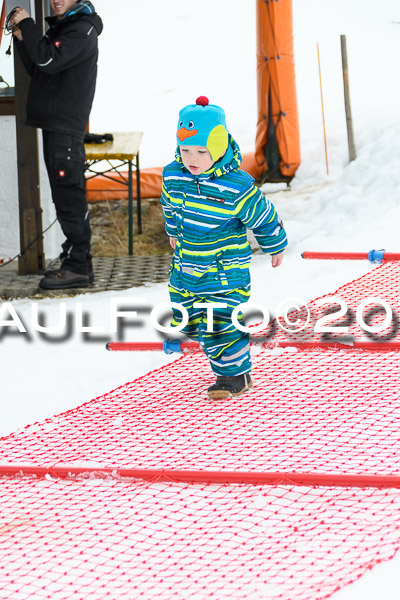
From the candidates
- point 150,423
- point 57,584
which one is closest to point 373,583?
point 57,584

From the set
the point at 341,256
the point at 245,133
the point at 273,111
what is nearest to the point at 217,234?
the point at 341,256

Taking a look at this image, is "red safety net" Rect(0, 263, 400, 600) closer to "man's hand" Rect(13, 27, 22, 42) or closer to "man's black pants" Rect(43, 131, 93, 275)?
"man's black pants" Rect(43, 131, 93, 275)

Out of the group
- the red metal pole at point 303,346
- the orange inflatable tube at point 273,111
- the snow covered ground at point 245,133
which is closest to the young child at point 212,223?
the red metal pole at point 303,346

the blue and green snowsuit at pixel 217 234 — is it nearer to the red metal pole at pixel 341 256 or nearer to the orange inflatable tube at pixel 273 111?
the red metal pole at pixel 341 256

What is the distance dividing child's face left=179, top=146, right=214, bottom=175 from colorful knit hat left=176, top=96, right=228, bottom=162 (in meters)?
0.02

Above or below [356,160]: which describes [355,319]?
below

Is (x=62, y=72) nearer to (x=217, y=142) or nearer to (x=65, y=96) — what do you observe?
(x=65, y=96)

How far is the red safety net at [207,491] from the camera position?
267 cm

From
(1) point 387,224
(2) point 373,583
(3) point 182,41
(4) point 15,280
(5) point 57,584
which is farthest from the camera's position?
(3) point 182,41

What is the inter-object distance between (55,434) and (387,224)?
4252 millimetres

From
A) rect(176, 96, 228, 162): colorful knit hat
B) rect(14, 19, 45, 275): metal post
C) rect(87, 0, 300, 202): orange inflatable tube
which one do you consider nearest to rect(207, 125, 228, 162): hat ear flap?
rect(176, 96, 228, 162): colorful knit hat

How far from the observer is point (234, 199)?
3939 mm

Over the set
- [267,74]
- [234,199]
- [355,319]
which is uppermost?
[267,74]

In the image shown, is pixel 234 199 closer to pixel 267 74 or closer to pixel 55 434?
pixel 55 434
